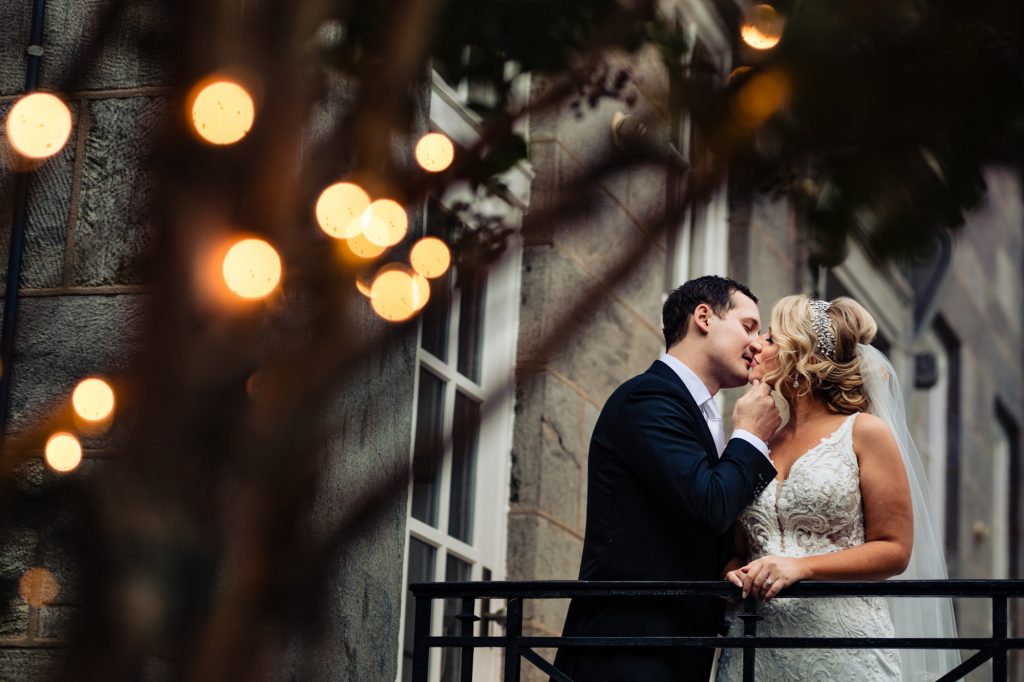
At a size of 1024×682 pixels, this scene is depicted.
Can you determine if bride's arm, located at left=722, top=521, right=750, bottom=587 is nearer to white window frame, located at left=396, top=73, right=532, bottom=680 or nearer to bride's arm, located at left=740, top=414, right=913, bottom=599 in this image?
bride's arm, located at left=740, top=414, right=913, bottom=599

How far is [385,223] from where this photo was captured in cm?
217

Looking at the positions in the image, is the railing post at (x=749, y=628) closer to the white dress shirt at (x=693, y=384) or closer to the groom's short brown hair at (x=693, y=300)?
the white dress shirt at (x=693, y=384)

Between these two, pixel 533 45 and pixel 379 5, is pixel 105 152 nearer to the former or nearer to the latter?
pixel 533 45

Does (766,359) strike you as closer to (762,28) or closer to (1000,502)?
(762,28)

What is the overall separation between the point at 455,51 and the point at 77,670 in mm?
1608

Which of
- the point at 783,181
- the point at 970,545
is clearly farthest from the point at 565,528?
the point at 970,545

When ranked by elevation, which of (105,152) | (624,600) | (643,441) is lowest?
(624,600)

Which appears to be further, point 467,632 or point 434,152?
point 467,632

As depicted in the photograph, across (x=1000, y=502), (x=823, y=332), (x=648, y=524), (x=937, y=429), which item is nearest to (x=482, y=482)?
(x=823, y=332)

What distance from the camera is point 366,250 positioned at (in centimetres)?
185

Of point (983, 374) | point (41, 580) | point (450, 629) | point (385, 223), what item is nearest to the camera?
point (385, 223)

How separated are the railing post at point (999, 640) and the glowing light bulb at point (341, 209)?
3159 millimetres

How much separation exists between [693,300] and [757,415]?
528 millimetres

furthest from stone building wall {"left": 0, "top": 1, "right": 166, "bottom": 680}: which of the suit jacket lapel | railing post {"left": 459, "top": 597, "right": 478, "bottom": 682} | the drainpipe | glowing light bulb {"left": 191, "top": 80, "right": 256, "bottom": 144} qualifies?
glowing light bulb {"left": 191, "top": 80, "right": 256, "bottom": 144}
